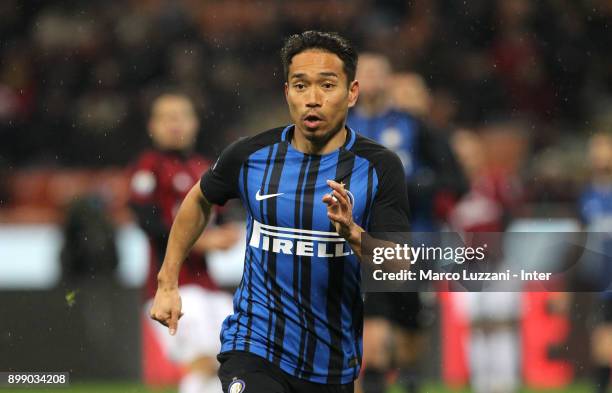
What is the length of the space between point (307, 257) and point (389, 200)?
0.35 metres

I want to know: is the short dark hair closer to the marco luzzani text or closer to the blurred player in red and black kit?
the marco luzzani text

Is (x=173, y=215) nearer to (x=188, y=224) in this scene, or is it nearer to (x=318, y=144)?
(x=188, y=224)

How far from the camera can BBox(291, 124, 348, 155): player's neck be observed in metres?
4.22

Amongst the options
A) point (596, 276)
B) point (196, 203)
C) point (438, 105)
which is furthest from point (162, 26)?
point (196, 203)

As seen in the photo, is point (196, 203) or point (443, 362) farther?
point (443, 362)

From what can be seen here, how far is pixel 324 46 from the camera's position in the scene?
4137 mm

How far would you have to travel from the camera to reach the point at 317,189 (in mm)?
4133

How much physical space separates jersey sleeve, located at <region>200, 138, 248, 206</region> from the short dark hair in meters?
0.35

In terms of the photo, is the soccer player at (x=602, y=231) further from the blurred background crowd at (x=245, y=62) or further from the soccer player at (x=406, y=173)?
the blurred background crowd at (x=245, y=62)

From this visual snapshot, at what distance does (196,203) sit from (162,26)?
9.79 m

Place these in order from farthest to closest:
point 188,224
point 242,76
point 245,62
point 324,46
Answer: point 245,62, point 242,76, point 188,224, point 324,46

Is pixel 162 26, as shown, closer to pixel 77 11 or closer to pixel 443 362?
pixel 77 11

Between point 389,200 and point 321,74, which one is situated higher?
point 321,74
